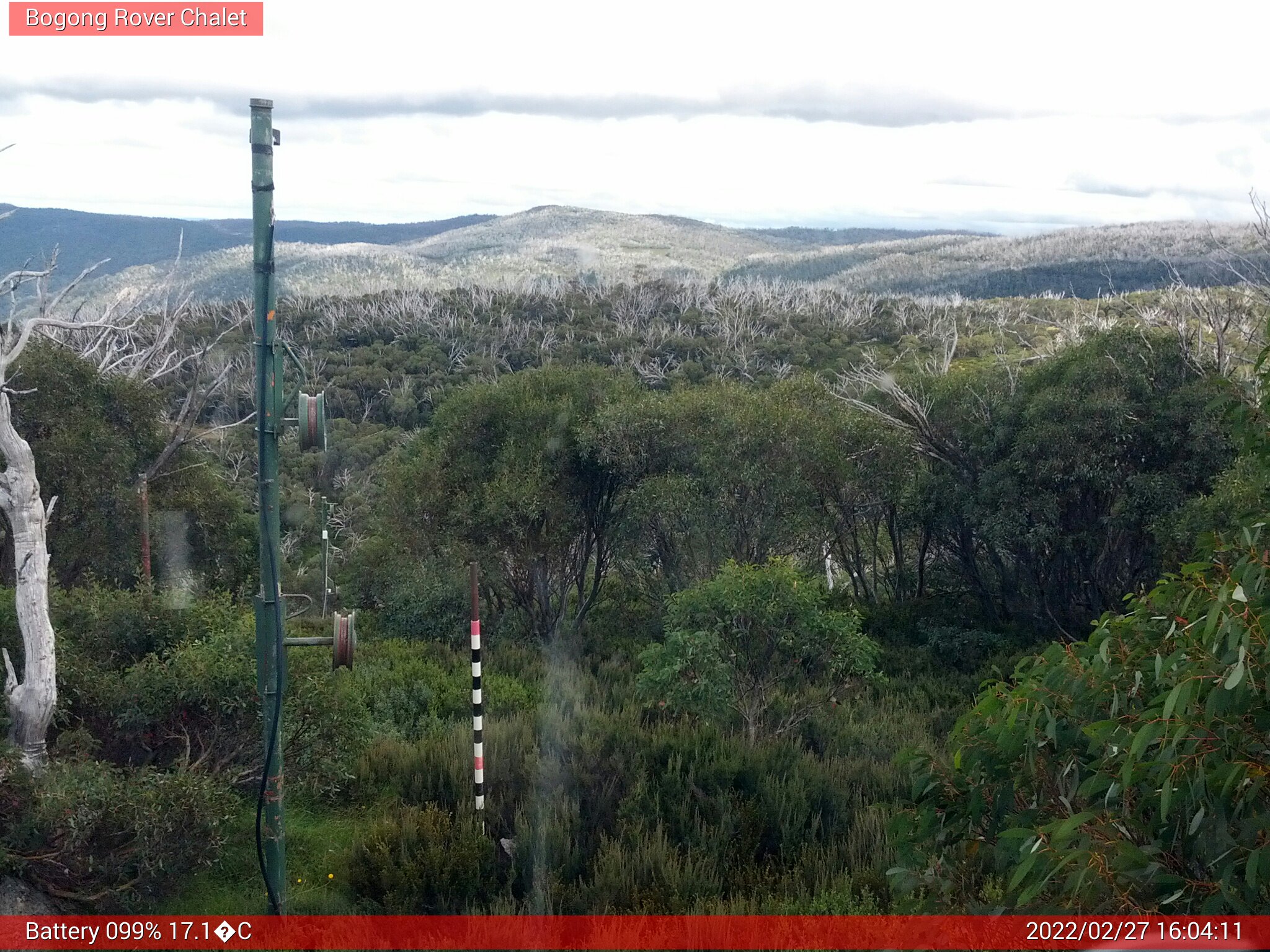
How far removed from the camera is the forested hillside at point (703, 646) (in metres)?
3.60

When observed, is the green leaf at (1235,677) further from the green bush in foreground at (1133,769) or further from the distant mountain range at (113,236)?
the distant mountain range at (113,236)

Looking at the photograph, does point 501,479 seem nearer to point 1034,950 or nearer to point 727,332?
point 1034,950

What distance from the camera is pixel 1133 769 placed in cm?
282

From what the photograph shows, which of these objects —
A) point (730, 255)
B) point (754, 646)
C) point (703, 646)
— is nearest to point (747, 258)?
point (730, 255)

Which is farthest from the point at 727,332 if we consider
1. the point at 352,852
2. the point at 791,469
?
the point at 352,852

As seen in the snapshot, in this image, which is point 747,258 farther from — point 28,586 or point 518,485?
point 28,586

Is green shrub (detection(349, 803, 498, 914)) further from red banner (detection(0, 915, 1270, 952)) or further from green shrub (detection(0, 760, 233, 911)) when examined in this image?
green shrub (detection(0, 760, 233, 911))

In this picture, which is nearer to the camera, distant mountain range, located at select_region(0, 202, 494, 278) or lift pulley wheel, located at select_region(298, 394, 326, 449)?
lift pulley wheel, located at select_region(298, 394, 326, 449)

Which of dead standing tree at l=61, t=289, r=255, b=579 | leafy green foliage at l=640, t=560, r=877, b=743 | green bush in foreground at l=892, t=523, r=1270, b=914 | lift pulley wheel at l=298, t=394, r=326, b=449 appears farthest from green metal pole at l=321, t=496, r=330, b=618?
green bush in foreground at l=892, t=523, r=1270, b=914

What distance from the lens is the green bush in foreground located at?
280 cm

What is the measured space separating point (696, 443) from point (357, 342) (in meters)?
36.2

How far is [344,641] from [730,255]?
113851 mm

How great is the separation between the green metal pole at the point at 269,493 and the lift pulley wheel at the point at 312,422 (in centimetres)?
21

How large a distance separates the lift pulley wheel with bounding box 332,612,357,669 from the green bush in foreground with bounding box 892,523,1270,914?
10.7ft
